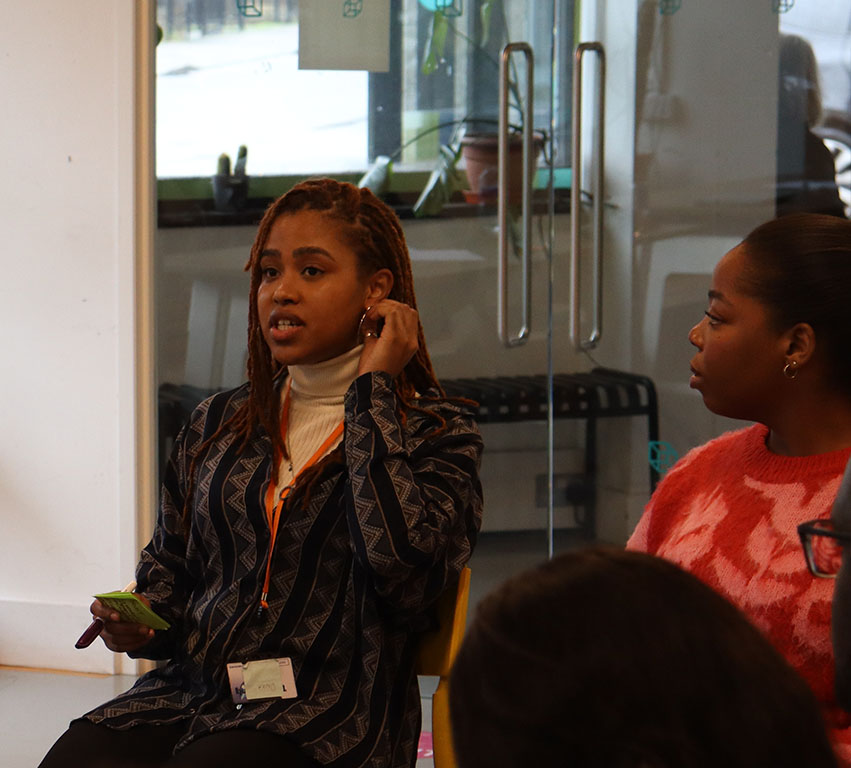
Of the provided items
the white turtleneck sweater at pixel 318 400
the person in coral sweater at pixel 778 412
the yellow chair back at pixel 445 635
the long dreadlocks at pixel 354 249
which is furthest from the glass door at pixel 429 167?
the person in coral sweater at pixel 778 412

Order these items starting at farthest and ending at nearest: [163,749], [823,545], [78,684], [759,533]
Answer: [78,684], [163,749], [759,533], [823,545]

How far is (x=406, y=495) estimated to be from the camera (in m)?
1.55

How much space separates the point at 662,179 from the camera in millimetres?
2979

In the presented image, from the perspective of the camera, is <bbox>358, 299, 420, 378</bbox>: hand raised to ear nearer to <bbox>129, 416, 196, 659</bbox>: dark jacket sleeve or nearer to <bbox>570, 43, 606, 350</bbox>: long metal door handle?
<bbox>129, 416, 196, 659</bbox>: dark jacket sleeve

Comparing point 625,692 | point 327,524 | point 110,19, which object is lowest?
point 327,524

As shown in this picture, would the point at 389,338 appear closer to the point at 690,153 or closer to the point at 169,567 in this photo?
the point at 169,567

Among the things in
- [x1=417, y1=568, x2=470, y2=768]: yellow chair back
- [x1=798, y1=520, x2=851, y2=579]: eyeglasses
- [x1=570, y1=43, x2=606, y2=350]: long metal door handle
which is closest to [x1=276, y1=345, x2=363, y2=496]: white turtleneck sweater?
[x1=417, y1=568, x2=470, y2=768]: yellow chair back

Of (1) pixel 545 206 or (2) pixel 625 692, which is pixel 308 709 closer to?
(2) pixel 625 692

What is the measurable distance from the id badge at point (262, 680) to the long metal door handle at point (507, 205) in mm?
1606

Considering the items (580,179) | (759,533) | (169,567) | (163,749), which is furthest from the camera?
(580,179)

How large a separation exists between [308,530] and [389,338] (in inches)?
12.4

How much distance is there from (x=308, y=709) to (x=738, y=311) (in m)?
0.78

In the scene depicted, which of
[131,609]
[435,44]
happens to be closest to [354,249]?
[131,609]

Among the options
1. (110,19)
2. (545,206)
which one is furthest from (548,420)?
(110,19)
